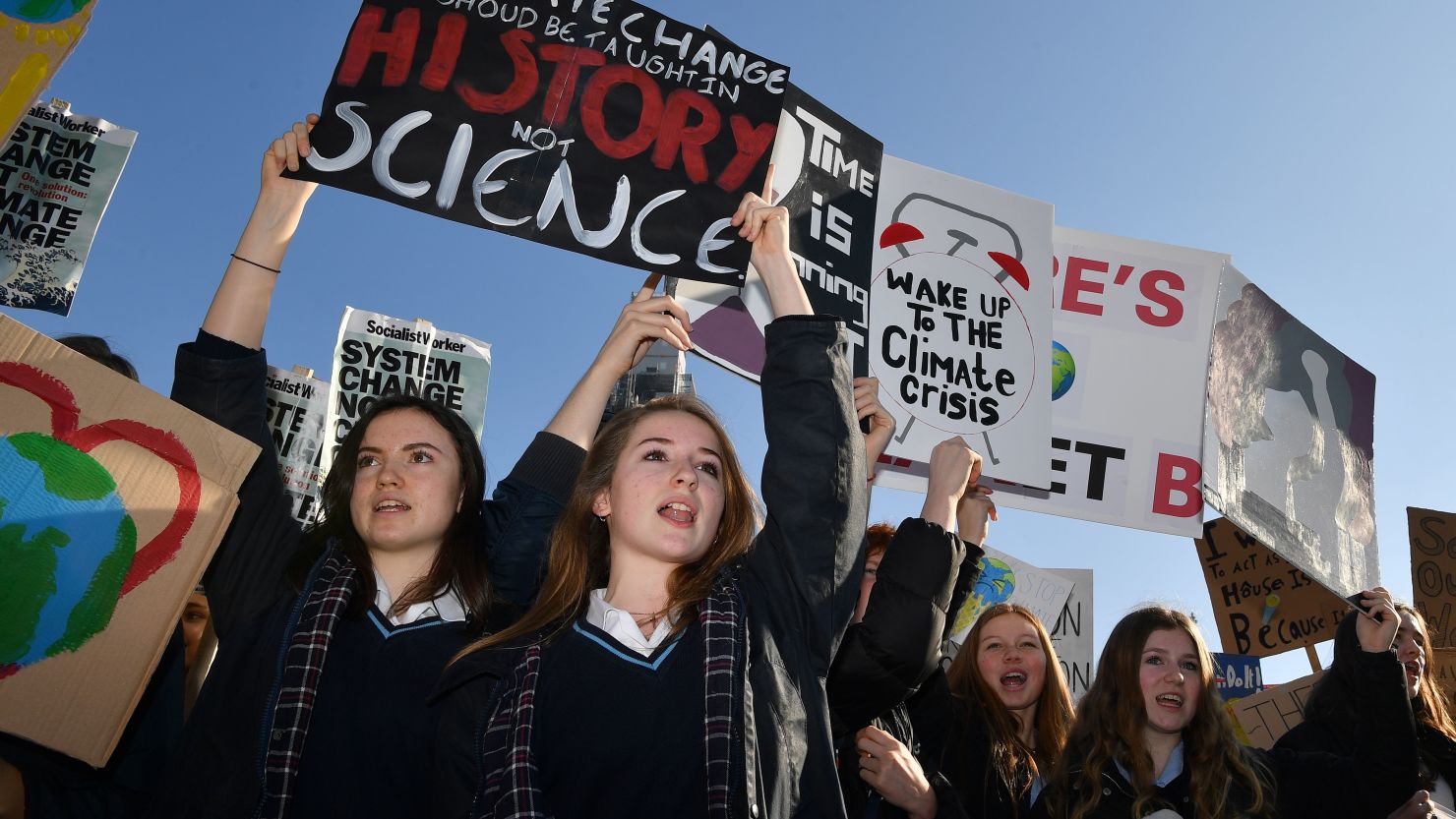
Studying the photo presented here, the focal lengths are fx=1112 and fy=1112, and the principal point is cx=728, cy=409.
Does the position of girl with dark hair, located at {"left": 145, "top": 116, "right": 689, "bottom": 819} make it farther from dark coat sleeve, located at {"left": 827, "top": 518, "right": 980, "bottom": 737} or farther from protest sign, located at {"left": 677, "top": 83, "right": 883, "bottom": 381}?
protest sign, located at {"left": 677, "top": 83, "right": 883, "bottom": 381}

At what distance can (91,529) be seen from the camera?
7.35ft

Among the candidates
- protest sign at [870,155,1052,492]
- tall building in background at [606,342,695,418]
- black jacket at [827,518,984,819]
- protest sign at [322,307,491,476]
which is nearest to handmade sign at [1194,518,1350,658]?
protest sign at [870,155,1052,492]

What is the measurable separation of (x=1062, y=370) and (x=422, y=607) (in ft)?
10.4

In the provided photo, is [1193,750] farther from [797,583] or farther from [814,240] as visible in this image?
[814,240]

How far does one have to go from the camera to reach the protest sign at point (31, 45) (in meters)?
2.31

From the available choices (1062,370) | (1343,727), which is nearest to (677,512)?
(1343,727)

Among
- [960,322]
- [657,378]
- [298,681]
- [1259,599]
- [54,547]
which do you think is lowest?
[298,681]

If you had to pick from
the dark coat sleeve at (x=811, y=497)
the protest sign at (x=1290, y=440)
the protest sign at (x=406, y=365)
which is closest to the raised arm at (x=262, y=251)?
the dark coat sleeve at (x=811, y=497)

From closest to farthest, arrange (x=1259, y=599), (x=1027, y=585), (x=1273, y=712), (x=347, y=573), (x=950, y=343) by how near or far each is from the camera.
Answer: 1. (x=347, y=573)
2. (x=950, y=343)
3. (x=1273, y=712)
4. (x=1027, y=585)
5. (x=1259, y=599)

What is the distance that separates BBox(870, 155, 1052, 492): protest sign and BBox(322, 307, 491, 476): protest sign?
1.97 m

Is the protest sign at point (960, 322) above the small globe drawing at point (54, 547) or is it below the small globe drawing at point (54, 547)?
above

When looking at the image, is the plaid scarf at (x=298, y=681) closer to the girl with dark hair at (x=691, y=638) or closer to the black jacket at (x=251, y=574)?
the black jacket at (x=251, y=574)

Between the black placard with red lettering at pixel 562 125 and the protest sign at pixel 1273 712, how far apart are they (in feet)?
11.6

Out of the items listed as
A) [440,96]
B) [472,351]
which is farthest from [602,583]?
[472,351]
